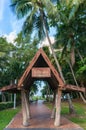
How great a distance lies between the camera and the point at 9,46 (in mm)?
41500

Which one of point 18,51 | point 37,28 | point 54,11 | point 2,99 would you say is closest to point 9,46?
point 18,51

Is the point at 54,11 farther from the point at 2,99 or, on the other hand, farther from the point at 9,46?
the point at 2,99

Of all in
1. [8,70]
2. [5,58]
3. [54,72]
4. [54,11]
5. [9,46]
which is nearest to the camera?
[54,72]

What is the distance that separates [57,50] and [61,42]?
8.48 meters

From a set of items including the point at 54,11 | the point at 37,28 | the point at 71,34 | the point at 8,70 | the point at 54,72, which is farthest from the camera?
the point at 8,70

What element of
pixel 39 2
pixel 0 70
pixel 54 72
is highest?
pixel 39 2

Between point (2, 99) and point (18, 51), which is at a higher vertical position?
point (18, 51)

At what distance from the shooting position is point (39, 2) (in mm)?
24219

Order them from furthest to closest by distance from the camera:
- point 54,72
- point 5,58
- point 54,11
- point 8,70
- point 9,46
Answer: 1. point 8,70
2. point 9,46
3. point 5,58
4. point 54,11
5. point 54,72

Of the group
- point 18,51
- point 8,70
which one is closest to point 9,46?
point 18,51

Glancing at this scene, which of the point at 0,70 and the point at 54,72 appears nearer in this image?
the point at 54,72

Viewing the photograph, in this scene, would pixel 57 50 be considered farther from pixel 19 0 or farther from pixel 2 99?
pixel 19 0

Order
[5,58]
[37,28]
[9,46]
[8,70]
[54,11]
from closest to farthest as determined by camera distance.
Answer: [54,11], [37,28], [5,58], [9,46], [8,70]

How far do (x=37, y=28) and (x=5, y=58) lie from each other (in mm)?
13465
